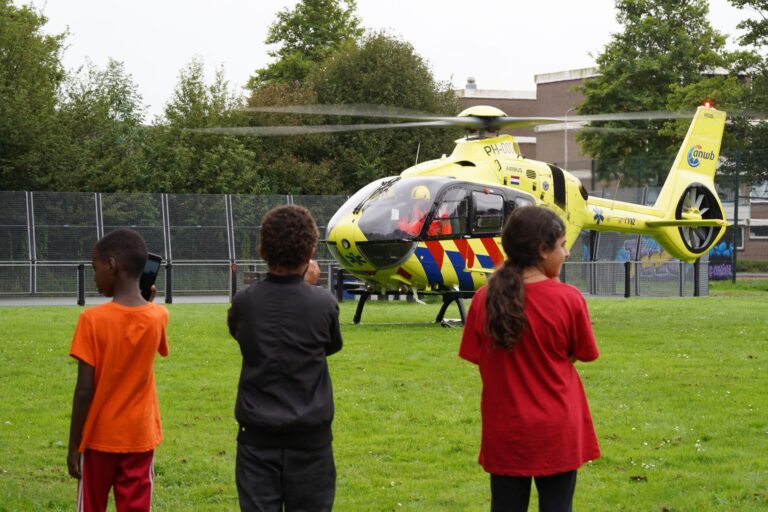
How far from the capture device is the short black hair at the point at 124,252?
193 inches

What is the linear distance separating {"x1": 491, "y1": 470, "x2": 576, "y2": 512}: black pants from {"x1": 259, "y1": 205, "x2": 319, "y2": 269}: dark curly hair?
1222 mm

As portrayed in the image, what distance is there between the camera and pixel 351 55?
51.6m

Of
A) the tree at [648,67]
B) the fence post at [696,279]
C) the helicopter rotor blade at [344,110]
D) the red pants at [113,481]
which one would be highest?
the tree at [648,67]

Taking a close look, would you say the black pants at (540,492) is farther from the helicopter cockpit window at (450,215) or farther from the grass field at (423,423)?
the helicopter cockpit window at (450,215)

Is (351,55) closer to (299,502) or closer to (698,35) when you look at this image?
(698,35)

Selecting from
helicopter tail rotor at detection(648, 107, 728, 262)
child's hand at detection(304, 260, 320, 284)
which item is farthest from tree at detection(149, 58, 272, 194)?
child's hand at detection(304, 260, 320, 284)

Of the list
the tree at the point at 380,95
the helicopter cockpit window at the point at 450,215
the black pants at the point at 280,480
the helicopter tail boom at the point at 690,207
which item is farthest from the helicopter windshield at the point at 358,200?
the tree at the point at 380,95

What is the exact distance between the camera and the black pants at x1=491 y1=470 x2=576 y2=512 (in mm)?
4504

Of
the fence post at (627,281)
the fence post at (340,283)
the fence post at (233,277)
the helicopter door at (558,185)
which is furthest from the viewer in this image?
the fence post at (627,281)

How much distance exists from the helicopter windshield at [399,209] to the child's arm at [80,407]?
1279 cm

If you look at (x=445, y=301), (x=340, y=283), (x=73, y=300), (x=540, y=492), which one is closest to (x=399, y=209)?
(x=445, y=301)

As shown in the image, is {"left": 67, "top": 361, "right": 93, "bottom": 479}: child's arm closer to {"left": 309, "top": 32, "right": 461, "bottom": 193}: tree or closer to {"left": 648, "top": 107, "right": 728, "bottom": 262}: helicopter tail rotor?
{"left": 648, "top": 107, "right": 728, "bottom": 262}: helicopter tail rotor

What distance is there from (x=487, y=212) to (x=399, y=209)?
1.58 meters

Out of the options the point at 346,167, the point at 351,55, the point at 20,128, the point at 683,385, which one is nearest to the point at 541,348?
the point at 683,385
